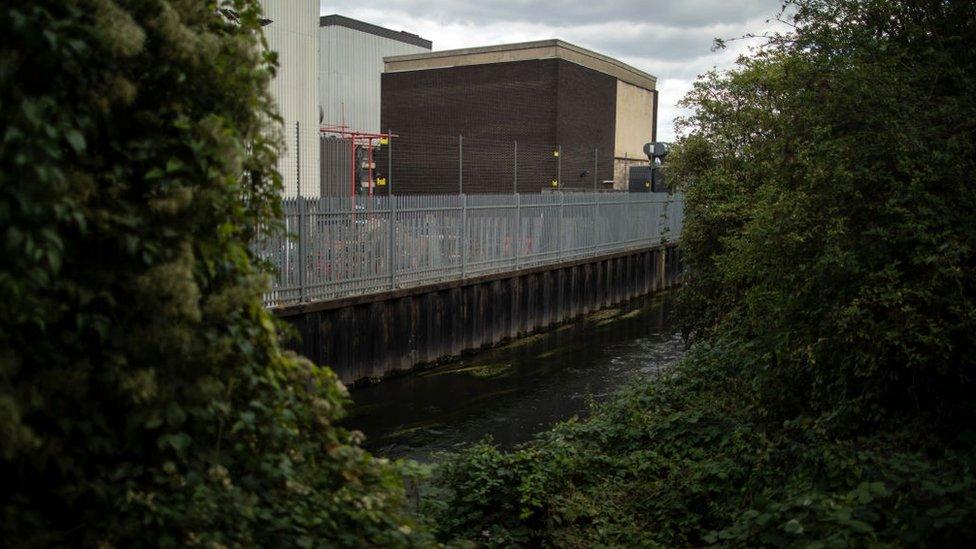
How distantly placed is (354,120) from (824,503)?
4932 cm

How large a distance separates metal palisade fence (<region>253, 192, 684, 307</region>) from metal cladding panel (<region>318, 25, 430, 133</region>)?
2846 centimetres

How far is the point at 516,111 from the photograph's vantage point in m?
48.9

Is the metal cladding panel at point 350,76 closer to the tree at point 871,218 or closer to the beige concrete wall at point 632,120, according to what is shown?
the beige concrete wall at point 632,120

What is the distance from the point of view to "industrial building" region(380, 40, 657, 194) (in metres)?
45.4

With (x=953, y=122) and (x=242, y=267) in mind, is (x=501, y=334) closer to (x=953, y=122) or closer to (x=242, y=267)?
(x=953, y=122)

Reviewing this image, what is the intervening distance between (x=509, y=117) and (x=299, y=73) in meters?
25.8

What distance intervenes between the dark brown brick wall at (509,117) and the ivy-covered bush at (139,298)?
127 ft


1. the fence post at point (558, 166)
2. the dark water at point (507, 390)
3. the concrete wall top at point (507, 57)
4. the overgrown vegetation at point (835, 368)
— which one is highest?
the concrete wall top at point (507, 57)

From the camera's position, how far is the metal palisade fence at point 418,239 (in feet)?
44.2

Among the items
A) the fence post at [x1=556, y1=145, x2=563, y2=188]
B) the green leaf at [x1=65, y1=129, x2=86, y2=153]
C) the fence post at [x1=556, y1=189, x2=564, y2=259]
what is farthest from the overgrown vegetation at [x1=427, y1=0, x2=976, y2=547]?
the fence post at [x1=556, y1=145, x2=563, y2=188]

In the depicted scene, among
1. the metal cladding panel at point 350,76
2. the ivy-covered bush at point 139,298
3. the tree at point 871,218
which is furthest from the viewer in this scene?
the metal cladding panel at point 350,76

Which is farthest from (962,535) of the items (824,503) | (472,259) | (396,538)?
(472,259)

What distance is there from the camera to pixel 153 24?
135 inches

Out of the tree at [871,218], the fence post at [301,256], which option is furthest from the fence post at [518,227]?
the tree at [871,218]
